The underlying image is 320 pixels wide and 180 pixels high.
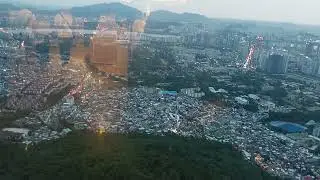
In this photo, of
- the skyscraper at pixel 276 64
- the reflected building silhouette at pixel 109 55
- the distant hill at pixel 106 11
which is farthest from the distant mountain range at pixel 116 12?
the skyscraper at pixel 276 64

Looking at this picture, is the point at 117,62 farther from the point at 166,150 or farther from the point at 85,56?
the point at 166,150

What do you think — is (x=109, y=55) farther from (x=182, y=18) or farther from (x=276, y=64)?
(x=182, y=18)

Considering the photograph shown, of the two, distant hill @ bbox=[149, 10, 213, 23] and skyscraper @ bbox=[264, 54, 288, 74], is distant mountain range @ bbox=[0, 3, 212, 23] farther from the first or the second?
skyscraper @ bbox=[264, 54, 288, 74]

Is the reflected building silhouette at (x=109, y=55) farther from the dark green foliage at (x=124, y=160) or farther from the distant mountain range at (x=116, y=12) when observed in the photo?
the distant mountain range at (x=116, y=12)

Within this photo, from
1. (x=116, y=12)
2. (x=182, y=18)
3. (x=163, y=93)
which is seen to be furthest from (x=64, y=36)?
(x=182, y=18)

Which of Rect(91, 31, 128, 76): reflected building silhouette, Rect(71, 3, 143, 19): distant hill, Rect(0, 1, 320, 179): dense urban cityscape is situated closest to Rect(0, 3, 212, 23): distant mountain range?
Rect(71, 3, 143, 19): distant hill

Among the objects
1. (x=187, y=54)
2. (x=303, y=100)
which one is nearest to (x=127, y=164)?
(x=303, y=100)
